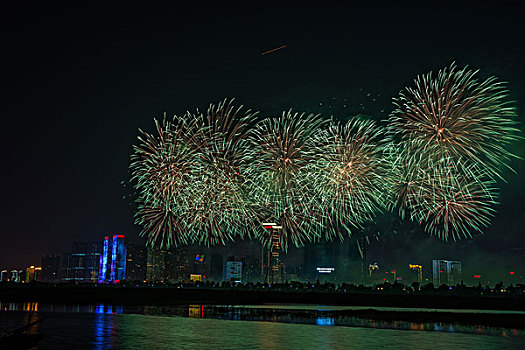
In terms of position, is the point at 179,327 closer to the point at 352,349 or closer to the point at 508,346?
the point at 352,349

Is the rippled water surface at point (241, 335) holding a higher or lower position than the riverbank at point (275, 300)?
higher

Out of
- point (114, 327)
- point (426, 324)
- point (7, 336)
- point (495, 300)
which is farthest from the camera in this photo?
point (495, 300)

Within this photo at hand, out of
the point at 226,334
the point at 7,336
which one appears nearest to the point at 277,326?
the point at 226,334

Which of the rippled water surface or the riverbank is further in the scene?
the riverbank

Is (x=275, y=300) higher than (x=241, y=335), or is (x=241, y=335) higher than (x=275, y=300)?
(x=241, y=335)

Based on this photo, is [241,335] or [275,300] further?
[275,300]

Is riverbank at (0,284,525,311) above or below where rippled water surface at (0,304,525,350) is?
below

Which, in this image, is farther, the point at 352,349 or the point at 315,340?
the point at 315,340

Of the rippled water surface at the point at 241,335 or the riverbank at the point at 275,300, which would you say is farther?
the riverbank at the point at 275,300
